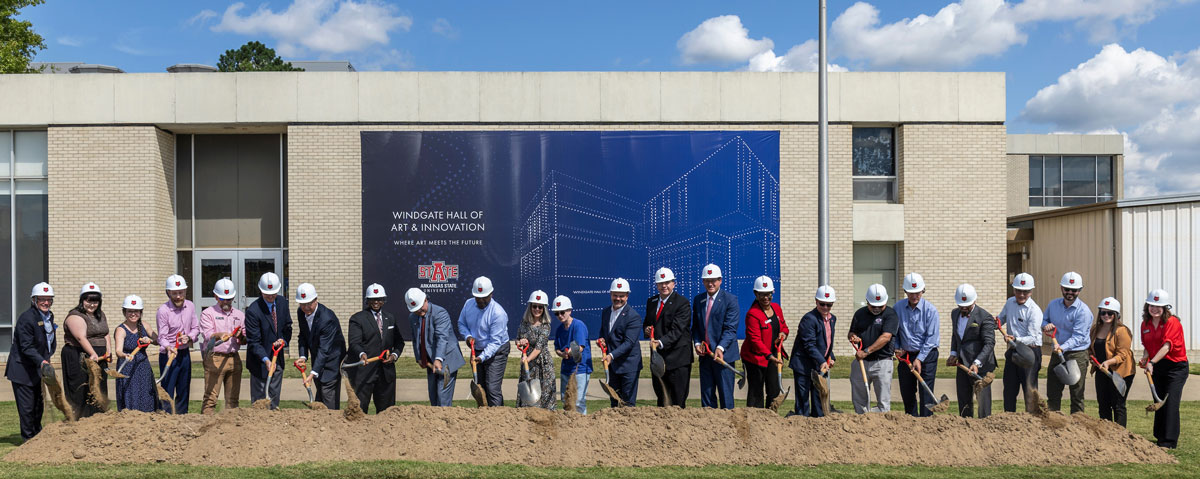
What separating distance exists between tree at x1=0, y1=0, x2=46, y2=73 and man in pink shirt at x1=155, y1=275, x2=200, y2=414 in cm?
1569

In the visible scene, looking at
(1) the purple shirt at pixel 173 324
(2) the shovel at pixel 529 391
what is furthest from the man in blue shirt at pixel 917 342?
(1) the purple shirt at pixel 173 324

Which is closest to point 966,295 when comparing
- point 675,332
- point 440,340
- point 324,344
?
point 675,332

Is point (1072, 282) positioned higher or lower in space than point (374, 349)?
higher

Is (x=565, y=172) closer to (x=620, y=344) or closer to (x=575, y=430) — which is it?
(x=620, y=344)

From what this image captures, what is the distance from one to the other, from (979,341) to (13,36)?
23.3 m

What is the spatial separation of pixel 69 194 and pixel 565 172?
928 centimetres

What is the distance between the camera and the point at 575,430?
25.7 ft

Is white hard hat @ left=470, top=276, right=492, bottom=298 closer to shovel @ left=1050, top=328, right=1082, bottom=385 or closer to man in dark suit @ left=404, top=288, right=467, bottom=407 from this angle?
man in dark suit @ left=404, top=288, right=467, bottom=407

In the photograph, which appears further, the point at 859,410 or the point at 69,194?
the point at 69,194

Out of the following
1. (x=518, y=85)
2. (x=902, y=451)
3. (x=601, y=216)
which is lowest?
(x=902, y=451)

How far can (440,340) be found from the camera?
355 inches

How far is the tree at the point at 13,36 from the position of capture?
21094 millimetres

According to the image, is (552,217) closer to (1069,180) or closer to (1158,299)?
(1158,299)

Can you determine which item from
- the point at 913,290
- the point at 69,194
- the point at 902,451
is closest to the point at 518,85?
the point at 69,194
